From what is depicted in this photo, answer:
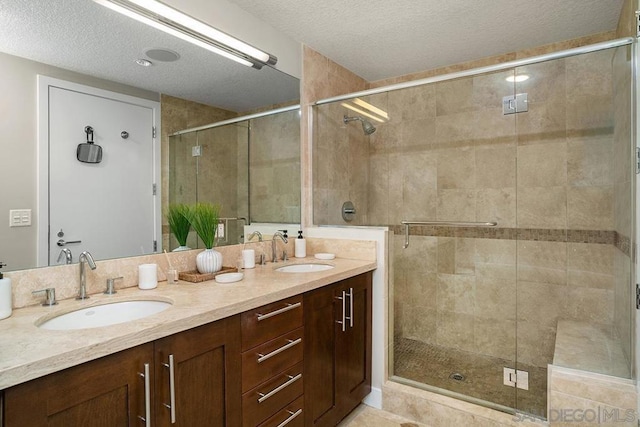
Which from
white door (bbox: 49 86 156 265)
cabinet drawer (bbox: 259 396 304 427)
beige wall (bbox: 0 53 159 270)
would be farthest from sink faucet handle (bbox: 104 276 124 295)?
cabinet drawer (bbox: 259 396 304 427)

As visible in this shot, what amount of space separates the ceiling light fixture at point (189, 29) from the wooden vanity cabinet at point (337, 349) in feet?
4.77

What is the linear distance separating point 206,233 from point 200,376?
32.9 inches

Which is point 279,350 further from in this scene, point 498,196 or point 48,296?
point 498,196

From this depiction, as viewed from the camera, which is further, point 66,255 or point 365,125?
point 365,125

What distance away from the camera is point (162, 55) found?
1.77 metres

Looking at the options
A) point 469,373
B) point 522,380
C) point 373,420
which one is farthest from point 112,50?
point 522,380

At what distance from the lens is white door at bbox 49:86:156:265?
1421mm

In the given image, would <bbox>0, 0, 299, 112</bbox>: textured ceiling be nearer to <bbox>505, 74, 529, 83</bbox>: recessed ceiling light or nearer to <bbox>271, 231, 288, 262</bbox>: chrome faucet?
<bbox>271, 231, 288, 262</bbox>: chrome faucet

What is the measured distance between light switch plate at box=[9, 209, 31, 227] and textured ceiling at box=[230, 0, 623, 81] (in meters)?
1.58

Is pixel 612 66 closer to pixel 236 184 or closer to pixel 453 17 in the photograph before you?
pixel 453 17

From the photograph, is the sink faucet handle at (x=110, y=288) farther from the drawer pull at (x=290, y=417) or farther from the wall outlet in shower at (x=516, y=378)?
the wall outlet in shower at (x=516, y=378)

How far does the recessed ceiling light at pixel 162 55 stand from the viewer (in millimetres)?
1729

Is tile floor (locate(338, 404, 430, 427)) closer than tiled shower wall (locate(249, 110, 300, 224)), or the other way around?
tile floor (locate(338, 404, 430, 427))

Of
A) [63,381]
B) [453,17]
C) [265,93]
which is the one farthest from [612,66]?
[63,381]
